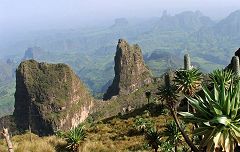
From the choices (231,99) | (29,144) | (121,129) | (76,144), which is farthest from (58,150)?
(121,129)

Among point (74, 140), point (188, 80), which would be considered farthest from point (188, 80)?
point (74, 140)

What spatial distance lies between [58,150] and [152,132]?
11.2 m

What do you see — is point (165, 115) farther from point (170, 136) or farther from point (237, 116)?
point (237, 116)

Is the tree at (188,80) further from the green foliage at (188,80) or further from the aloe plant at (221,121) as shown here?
the aloe plant at (221,121)

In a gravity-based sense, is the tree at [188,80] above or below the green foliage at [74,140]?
above

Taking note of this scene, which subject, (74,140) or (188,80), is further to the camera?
(74,140)

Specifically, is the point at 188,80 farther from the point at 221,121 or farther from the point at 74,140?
the point at 221,121

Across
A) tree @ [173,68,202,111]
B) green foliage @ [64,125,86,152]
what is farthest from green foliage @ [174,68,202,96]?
green foliage @ [64,125,86,152]

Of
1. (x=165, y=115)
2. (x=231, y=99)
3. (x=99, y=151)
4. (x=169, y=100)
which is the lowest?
(x=165, y=115)

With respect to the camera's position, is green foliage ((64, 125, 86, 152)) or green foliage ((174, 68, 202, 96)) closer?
green foliage ((174, 68, 202, 96))

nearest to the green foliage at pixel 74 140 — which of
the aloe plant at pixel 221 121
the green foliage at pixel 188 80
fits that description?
the green foliage at pixel 188 80

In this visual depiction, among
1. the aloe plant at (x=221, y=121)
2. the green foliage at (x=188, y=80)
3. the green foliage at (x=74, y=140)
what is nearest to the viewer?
the aloe plant at (x=221, y=121)

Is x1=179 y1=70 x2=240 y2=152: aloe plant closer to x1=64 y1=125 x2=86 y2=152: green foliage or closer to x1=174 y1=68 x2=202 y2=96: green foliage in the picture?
x1=174 y1=68 x2=202 y2=96: green foliage

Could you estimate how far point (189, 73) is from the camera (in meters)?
23.7
